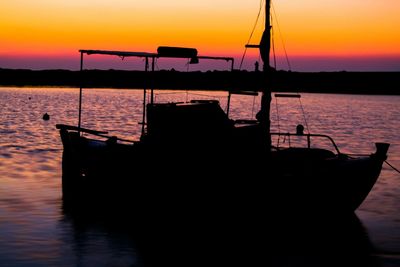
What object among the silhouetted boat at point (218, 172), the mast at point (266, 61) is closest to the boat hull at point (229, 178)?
the silhouetted boat at point (218, 172)

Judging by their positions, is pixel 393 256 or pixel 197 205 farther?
pixel 197 205

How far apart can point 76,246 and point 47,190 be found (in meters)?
9.41

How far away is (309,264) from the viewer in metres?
16.7

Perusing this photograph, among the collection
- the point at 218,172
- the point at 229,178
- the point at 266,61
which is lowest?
the point at 229,178

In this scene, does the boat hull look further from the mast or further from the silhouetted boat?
the mast

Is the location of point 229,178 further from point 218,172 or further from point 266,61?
point 266,61

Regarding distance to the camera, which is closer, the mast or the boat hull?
the boat hull

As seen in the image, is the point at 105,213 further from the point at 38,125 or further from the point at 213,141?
the point at 38,125

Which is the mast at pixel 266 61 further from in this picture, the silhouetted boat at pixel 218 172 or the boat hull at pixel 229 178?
the boat hull at pixel 229 178

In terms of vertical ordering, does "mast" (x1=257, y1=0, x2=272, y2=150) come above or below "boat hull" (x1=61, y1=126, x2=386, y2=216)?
above

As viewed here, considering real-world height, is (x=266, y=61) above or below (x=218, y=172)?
above

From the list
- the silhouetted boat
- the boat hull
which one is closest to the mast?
the silhouetted boat

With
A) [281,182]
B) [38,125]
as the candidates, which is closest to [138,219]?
[281,182]

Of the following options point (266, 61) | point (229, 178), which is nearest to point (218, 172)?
point (229, 178)
